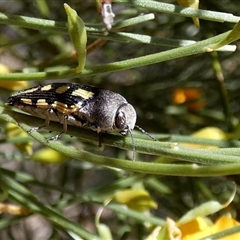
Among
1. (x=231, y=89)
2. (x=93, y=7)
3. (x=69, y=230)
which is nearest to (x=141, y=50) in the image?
(x=93, y=7)

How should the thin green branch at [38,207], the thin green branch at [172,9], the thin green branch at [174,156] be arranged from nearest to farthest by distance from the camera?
the thin green branch at [174,156] → the thin green branch at [172,9] → the thin green branch at [38,207]

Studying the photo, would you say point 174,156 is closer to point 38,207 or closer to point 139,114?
point 38,207

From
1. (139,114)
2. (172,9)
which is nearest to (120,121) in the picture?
(172,9)

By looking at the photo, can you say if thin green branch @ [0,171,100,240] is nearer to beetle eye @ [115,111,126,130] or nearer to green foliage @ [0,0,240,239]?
green foliage @ [0,0,240,239]

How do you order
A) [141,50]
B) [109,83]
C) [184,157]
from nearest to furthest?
[184,157] < [109,83] < [141,50]

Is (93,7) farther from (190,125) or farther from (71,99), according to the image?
(71,99)

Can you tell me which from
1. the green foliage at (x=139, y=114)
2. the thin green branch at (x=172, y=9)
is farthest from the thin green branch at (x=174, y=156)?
the thin green branch at (x=172, y=9)

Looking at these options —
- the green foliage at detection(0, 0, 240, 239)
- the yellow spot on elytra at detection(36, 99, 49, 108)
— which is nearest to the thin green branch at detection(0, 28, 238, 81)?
the green foliage at detection(0, 0, 240, 239)

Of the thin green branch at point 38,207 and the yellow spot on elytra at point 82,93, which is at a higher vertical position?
the yellow spot on elytra at point 82,93

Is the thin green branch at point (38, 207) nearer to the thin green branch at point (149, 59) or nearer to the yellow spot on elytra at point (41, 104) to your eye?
the yellow spot on elytra at point (41, 104)

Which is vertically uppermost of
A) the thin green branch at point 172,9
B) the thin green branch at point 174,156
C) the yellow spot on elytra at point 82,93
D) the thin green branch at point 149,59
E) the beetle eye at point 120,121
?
the thin green branch at point 172,9
